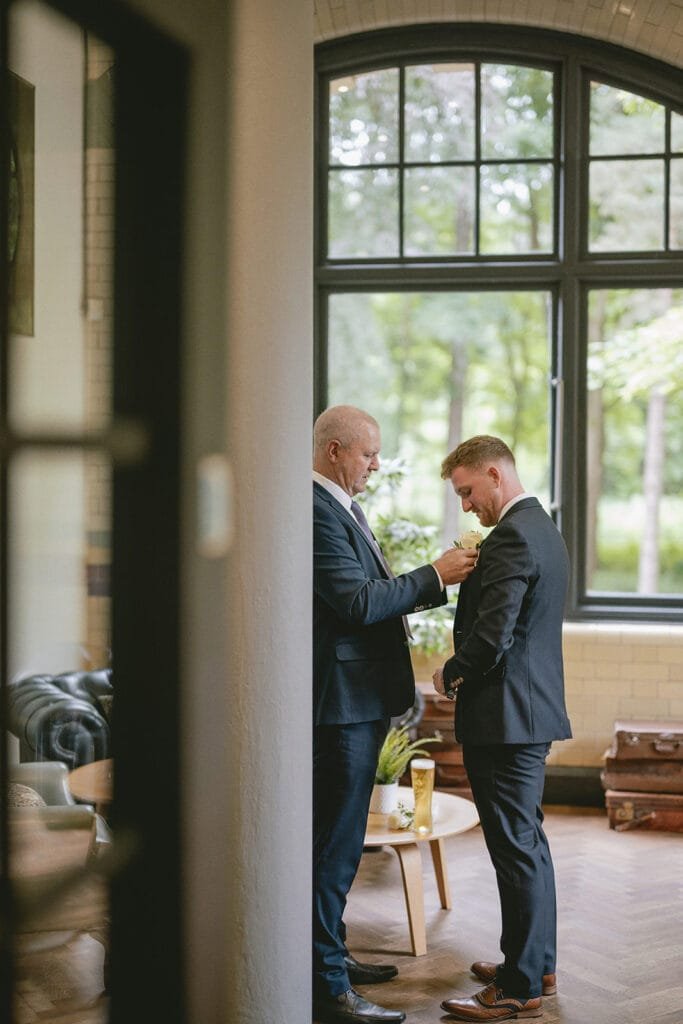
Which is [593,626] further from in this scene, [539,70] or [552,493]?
[539,70]

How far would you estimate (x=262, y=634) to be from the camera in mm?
2504

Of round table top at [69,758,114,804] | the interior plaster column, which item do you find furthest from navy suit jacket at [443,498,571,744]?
round table top at [69,758,114,804]

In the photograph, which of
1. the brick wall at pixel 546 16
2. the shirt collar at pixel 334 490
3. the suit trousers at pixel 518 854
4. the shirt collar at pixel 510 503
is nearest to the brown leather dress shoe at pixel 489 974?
the suit trousers at pixel 518 854

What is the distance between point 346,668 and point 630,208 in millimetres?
4057

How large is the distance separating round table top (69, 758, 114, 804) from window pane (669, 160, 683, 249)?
536 cm

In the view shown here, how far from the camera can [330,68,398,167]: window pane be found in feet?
22.4

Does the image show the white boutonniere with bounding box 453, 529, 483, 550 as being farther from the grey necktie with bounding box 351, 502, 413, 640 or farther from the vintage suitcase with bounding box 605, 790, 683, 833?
the vintage suitcase with bounding box 605, 790, 683, 833

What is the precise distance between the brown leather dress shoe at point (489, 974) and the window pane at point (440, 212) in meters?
4.10

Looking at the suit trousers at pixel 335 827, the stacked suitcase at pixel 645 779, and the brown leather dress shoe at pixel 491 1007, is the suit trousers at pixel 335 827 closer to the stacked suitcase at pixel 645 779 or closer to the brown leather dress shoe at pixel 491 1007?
the brown leather dress shoe at pixel 491 1007

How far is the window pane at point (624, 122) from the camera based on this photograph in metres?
6.56

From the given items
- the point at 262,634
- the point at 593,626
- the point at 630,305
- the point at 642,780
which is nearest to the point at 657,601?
the point at 593,626

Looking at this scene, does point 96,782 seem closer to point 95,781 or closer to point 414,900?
point 95,781

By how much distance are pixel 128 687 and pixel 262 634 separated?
43 cm

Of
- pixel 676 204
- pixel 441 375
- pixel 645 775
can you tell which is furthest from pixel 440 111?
pixel 645 775
